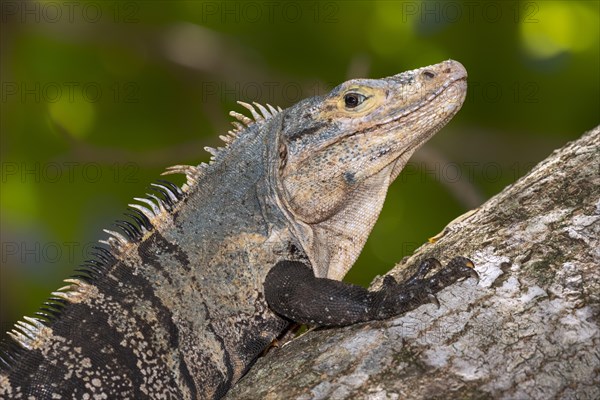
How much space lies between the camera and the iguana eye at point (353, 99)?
5578 mm

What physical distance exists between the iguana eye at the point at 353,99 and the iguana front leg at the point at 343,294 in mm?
1234

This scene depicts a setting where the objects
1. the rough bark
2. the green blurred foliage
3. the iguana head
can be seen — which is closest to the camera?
the rough bark

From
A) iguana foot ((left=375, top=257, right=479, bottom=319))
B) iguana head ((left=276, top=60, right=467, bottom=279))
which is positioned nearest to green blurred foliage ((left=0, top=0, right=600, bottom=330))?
iguana head ((left=276, top=60, right=467, bottom=279))

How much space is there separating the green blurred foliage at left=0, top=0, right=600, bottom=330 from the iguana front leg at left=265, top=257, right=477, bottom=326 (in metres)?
2.64

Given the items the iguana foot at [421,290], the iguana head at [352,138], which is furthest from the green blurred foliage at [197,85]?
the iguana foot at [421,290]

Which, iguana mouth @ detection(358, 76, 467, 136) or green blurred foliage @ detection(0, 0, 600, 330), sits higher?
green blurred foliage @ detection(0, 0, 600, 330)

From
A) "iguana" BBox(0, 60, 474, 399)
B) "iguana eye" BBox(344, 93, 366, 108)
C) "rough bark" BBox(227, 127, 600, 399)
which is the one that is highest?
"iguana eye" BBox(344, 93, 366, 108)

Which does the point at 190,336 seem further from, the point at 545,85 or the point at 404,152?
the point at 545,85

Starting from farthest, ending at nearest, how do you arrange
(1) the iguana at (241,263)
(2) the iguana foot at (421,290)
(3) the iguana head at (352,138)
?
(3) the iguana head at (352,138)
(1) the iguana at (241,263)
(2) the iguana foot at (421,290)

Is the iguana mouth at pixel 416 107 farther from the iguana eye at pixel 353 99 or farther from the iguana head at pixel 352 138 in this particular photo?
the iguana eye at pixel 353 99

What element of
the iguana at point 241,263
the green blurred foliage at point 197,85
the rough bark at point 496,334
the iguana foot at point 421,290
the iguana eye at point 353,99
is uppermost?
the green blurred foliage at point 197,85

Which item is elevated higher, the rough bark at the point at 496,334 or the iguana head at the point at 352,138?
the iguana head at the point at 352,138

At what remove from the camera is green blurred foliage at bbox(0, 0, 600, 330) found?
7566 millimetres

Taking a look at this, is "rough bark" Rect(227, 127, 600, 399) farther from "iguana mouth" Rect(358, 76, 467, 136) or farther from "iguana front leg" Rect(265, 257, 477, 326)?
"iguana mouth" Rect(358, 76, 467, 136)
